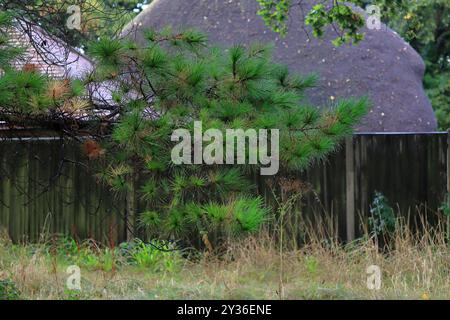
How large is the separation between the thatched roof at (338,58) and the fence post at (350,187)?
2049 mm

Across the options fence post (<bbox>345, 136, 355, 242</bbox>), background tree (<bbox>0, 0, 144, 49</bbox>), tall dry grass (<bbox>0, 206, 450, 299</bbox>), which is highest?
background tree (<bbox>0, 0, 144, 49</bbox>)

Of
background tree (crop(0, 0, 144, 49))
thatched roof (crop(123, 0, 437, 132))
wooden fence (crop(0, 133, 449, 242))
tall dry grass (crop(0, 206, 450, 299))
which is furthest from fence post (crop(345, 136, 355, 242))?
background tree (crop(0, 0, 144, 49))

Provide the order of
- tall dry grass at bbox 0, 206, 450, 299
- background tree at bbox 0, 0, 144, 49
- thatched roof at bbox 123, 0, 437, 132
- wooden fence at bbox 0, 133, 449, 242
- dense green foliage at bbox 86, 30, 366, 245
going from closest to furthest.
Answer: dense green foliage at bbox 86, 30, 366, 245 → background tree at bbox 0, 0, 144, 49 → tall dry grass at bbox 0, 206, 450, 299 → wooden fence at bbox 0, 133, 449, 242 → thatched roof at bbox 123, 0, 437, 132

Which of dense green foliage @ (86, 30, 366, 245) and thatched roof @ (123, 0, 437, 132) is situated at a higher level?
thatched roof @ (123, 0, 437, 132)

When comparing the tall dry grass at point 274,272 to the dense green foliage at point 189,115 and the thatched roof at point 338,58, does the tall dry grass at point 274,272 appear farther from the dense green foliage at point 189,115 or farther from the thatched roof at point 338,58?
the thatched roof at point 338,58

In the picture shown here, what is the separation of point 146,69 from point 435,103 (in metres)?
14.8

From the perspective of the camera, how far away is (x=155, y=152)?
16.6ft

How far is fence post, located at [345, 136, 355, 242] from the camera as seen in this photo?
359 inches

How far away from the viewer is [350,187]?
9.16m

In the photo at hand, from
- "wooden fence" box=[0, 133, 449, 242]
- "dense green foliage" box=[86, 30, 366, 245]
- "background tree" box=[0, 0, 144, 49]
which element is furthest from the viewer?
"wooden fence" box=[0, 133, 449, 242]

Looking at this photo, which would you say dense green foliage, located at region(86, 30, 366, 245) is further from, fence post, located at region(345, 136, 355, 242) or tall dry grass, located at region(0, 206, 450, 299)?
fence post, located at region(345, 136, 355, 242)

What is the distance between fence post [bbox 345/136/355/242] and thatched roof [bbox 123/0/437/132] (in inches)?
80.7
